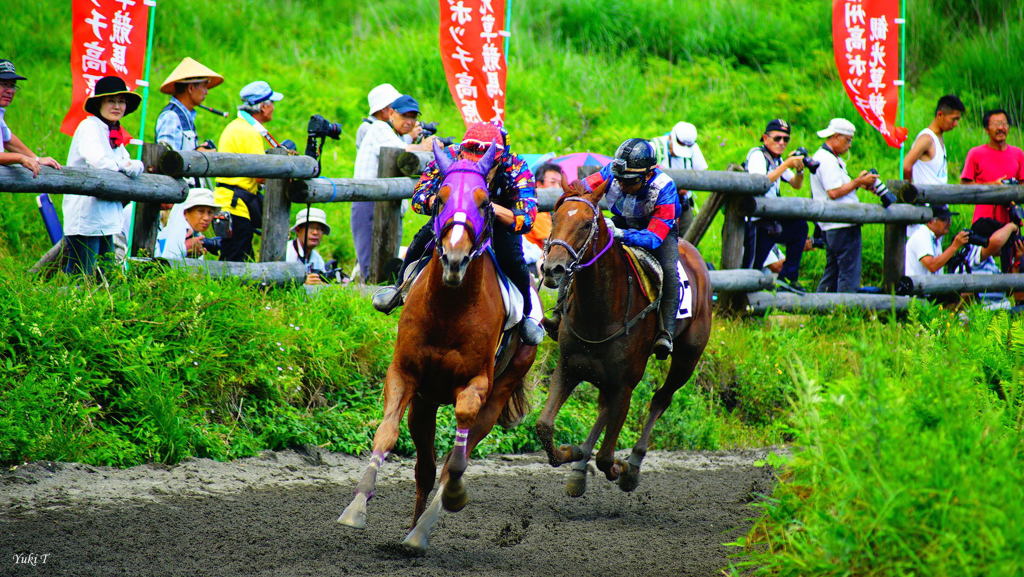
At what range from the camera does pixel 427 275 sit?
237 inches

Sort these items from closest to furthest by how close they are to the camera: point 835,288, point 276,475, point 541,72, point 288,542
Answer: point 288,542, point 276,475, point 835,288, point 541,72

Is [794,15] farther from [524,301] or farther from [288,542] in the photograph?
[288,542]

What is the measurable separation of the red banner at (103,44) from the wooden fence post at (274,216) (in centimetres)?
147

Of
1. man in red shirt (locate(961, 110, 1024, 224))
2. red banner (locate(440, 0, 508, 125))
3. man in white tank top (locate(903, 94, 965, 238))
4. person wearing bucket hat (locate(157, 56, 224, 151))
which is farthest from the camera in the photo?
man in red shirt (locate(961, 110, 1024, 224))

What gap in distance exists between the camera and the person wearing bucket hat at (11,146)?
286 inches

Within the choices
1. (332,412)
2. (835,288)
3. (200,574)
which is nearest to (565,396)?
(332,412)

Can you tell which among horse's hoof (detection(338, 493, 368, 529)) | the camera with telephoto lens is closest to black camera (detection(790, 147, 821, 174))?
the camera with telephoto lens

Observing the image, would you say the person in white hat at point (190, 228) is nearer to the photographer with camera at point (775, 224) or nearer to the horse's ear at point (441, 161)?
the horse's ear at point (441, 161)

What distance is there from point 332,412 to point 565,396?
197cm

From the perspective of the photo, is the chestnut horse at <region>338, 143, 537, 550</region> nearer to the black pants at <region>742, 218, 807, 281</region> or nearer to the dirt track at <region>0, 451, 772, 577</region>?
the dirt track at <region>0, 451, 772, 577</region>

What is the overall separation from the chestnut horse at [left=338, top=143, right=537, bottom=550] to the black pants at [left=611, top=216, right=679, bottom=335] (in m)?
2.12

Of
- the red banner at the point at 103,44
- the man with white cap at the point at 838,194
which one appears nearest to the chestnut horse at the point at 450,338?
the red banner at the point at 103,44

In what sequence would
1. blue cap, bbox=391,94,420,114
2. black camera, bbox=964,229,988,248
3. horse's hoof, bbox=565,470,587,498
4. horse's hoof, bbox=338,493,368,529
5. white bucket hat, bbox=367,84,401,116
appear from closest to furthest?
horse's hoof, bbox=338,493,368,529 < horse's hoof, bbox=565,470,587,498 < blue cap, bbox=391,94,420,114 < white bucket hat, bbox=367,84,401,116 < black camera, bbox=964,229,988,248

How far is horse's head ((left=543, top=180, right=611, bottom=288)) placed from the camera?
266 inches
